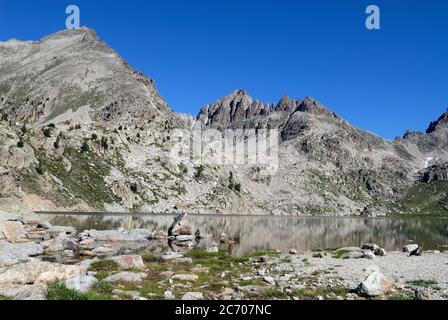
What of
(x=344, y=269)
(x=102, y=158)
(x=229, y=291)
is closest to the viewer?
(x=229, y=291)

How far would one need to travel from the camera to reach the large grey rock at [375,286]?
27.0 meters

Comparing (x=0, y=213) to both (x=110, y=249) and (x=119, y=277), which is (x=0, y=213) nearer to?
(x=110, y=249)

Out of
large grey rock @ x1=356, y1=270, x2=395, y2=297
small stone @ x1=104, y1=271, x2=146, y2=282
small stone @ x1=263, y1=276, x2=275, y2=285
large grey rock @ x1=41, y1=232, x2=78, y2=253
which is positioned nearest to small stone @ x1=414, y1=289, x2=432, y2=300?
large grey rock @ x1=356, y1=270, x2=395, y2=297

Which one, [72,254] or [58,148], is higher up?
[58,148]

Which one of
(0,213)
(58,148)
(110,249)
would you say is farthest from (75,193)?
(110,249)

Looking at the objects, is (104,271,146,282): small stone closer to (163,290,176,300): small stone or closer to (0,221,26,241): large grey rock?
(163,290,176,300): small stone

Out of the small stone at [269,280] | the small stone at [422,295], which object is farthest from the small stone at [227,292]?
the small stone at [422,295]

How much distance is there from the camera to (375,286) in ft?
89.7

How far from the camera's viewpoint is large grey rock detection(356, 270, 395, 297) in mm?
27016

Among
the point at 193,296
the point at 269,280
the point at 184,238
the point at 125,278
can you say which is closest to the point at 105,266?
the point at 125,278

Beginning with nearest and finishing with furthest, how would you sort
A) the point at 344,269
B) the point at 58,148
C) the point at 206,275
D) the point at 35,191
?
the point at 206,275
the point at 344,269
the point at 35,191
the point at 58,148

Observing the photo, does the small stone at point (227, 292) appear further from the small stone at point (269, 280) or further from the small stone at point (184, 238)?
the small stone at point (184, 238)
